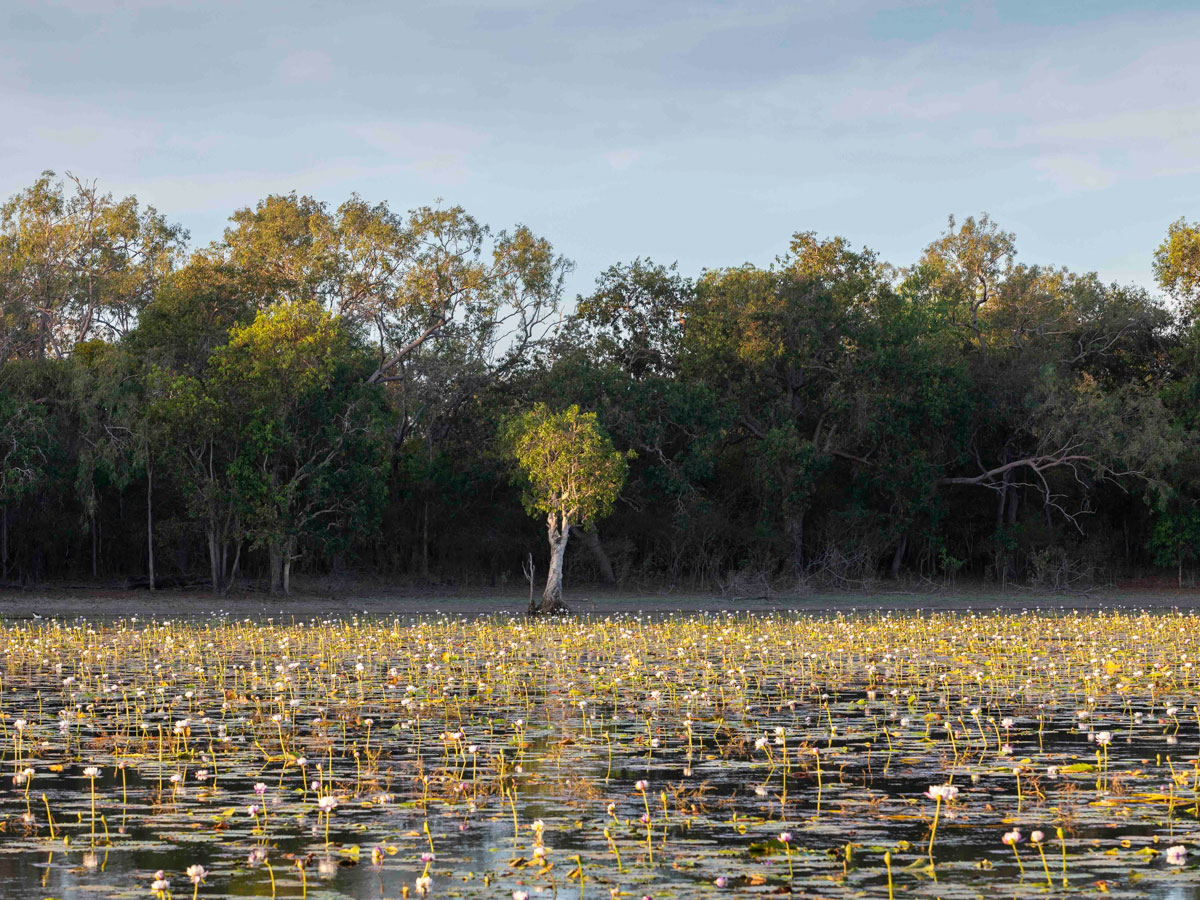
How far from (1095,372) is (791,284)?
15.4 metres

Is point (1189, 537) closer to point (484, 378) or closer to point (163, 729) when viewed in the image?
point (484, 378)

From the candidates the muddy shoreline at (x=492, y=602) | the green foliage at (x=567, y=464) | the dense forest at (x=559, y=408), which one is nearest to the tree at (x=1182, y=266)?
the dense forest at (x=559, y=408)

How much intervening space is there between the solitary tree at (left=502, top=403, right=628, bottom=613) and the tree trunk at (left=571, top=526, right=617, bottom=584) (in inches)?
477

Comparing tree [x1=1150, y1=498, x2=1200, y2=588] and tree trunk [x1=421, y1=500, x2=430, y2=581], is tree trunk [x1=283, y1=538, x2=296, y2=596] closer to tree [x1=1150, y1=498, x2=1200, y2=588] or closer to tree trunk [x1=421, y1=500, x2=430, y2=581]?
tree trunk [x1=421, y1=500, x2=430, y2=581]

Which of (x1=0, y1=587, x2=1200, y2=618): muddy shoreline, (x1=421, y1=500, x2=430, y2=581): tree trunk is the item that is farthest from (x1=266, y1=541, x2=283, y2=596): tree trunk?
(x1=421, y1=500, x2=430, y2=581): tree trunk

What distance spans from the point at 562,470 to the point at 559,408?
11.3 m

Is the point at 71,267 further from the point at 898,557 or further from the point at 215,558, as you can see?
the point at 898,557

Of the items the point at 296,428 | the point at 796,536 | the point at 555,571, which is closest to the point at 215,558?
the point at 296,428

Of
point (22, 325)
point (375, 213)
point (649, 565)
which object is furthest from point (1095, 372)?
point (22, 325)

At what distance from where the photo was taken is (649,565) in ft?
163

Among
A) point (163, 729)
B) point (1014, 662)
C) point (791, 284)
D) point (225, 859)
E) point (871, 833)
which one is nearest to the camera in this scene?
point (225, 859)

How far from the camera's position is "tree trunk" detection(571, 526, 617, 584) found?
4816 centimetres

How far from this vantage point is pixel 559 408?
150 ft

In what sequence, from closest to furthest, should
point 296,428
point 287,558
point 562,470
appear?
point 562,470
point 287,558
point 296,428
